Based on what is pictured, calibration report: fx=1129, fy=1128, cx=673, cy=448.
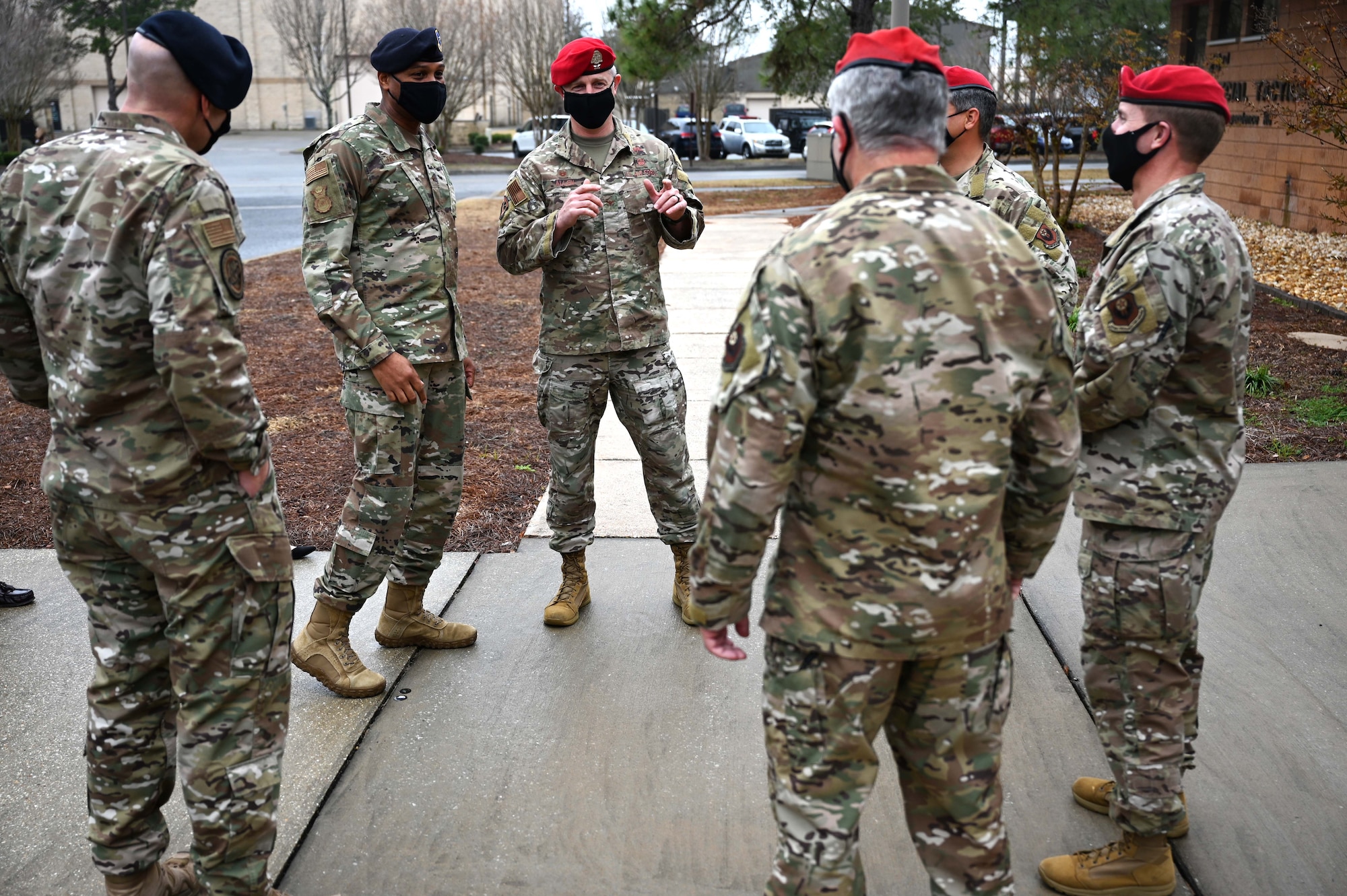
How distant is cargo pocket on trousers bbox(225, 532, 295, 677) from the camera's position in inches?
99.0

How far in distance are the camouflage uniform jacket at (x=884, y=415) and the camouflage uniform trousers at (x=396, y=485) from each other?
1850mm

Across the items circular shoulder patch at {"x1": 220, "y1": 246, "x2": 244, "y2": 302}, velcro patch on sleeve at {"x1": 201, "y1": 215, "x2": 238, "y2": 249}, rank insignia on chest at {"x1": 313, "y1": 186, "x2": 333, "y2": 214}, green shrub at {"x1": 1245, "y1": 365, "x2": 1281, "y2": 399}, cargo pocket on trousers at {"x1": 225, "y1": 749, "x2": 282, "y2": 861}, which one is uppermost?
rank insignia on chest at {"x1": 313, "y1": 186, "x2": 333, "y2": 214}

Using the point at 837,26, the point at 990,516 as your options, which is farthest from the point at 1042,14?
the point at 990,516

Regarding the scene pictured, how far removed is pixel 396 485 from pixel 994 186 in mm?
2312

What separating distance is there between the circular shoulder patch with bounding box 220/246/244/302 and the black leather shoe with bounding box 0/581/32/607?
2711mm

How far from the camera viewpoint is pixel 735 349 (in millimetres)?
2113

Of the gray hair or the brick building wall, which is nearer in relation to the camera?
the gray hair

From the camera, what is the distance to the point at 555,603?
14.4ft

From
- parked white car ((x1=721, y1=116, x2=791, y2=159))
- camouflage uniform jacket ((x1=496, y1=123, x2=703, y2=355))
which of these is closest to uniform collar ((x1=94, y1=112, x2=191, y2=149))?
camouflage uniform jacket ((x1=496, y1=123, x2=703, y2=355))

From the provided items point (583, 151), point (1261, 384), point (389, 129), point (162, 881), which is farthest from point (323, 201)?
point (1261, 384)

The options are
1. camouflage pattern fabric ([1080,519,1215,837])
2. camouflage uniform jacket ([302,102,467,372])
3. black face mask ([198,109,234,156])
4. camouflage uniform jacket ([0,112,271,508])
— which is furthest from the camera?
camouflage uniform jacket ([302,102,467,372])

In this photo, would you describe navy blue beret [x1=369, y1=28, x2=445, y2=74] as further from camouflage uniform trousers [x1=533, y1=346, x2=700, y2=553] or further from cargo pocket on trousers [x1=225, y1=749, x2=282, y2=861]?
cargo pocket on trousers [x1=225, y1=749, x2=282, y2=861]

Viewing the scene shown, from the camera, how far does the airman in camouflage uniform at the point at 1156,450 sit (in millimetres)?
2658

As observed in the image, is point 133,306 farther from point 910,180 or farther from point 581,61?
point 581,61
